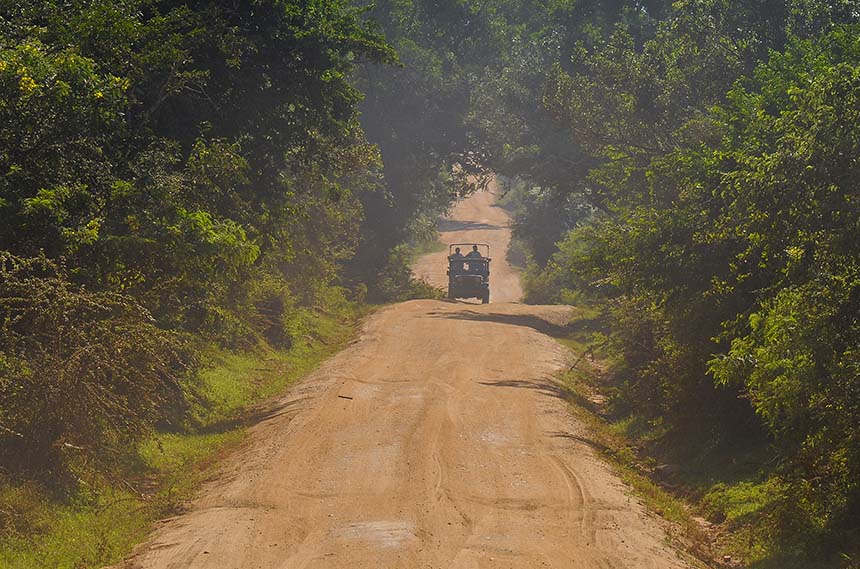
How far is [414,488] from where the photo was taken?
1284 cm

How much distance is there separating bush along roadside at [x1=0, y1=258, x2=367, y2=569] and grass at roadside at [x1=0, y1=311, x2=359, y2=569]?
2 centimetres

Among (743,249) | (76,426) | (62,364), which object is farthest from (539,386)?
(62,364)

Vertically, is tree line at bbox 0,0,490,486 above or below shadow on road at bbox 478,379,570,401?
above

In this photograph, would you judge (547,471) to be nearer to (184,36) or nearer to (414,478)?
(414,478)

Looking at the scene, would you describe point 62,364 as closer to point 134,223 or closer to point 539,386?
point 134,223

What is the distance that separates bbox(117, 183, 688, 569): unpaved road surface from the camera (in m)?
10.3

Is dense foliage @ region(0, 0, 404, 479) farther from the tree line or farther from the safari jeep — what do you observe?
the safari jeep

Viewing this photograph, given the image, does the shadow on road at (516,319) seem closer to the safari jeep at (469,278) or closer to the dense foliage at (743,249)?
the dense foliage at (743,249)

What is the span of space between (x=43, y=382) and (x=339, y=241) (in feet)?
105

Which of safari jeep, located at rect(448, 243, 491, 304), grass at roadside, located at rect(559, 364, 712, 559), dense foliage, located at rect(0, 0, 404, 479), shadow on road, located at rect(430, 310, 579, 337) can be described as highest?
dense foliage, located at rect(0, 0, 404, 479)

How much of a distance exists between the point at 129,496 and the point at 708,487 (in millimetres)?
8210

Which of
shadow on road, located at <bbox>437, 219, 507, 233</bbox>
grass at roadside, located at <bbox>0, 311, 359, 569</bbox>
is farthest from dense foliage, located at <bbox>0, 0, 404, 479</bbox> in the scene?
shadow on road, located at <bbox>437, 219, 507, 233</bbox>

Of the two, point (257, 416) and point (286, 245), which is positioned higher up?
point (286, 245)

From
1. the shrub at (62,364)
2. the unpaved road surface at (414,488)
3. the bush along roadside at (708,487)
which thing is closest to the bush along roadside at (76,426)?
the shrub at (62,364)
